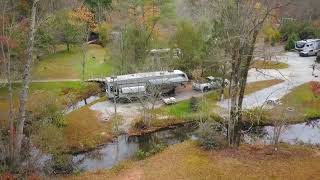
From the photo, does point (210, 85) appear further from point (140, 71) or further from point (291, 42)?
point (291, 42)

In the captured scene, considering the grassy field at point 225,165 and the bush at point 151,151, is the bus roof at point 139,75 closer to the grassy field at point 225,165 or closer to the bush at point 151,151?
the bush at point 151,151

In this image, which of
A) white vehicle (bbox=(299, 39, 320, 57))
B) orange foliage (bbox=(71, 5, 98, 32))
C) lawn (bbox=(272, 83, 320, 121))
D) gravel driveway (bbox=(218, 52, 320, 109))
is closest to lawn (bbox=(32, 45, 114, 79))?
orange foliage (bbox=(71, 5, 98, 32))

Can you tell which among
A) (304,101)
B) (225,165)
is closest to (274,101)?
(304,101)

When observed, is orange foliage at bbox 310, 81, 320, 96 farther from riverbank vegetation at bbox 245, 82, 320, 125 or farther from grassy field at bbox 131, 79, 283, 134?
grassy field at bbox 131, 79, 283, 134

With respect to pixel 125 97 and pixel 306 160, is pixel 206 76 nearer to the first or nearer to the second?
pixel 125 97

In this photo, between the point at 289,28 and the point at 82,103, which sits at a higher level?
the point at 289,28

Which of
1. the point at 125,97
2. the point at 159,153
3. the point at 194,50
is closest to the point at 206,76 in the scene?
the point at 194,50
